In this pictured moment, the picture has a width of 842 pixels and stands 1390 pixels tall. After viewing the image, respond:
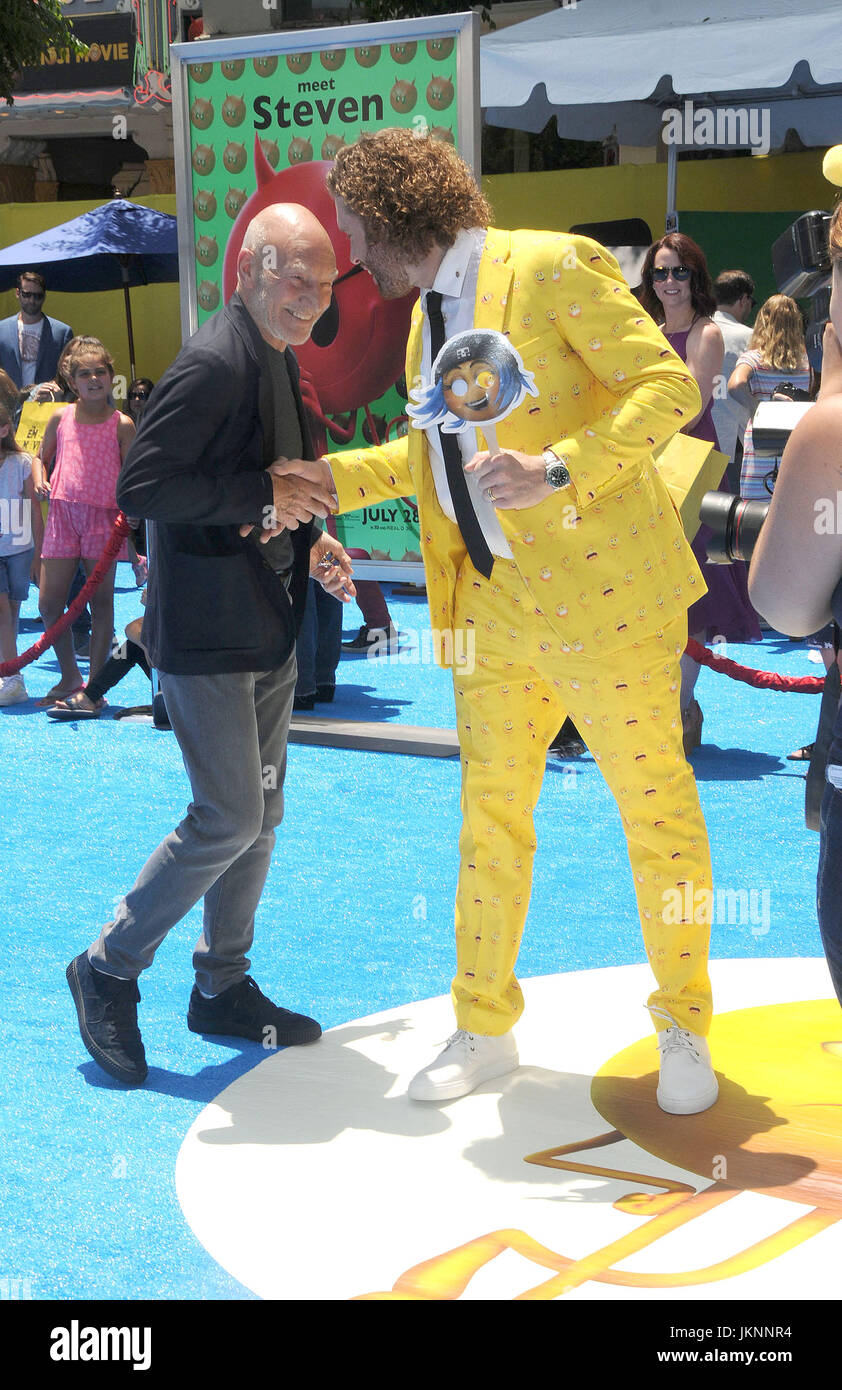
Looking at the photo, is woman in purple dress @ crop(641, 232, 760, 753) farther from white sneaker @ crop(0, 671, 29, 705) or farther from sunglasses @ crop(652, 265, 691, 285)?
white sneaker @ crop(0, 671, 29, 705)

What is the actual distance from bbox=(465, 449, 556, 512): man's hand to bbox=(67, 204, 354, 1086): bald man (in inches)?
23.8

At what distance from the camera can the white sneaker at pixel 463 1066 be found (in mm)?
3475

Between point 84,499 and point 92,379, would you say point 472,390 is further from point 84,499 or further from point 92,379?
point 92,379

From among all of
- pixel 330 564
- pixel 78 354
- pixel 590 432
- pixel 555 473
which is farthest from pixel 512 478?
pixel 78 354

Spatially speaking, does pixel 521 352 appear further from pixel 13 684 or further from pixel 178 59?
pixel 13 684

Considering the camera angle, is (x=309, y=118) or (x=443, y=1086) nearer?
(x=443, y=1086)

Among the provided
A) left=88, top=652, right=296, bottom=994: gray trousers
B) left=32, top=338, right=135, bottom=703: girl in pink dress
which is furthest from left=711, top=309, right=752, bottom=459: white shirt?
left=88, top=652, right=296, bottom=994: gray trousers

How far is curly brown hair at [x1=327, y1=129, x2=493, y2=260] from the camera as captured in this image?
122 inches

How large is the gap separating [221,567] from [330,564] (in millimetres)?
417

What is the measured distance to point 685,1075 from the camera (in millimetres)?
3338

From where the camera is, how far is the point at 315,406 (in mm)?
6820

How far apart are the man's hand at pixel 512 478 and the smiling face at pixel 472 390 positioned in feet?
0.29

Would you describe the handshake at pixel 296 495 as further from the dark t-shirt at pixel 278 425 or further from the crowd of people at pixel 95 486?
the crowd of people at pixel 95 486
